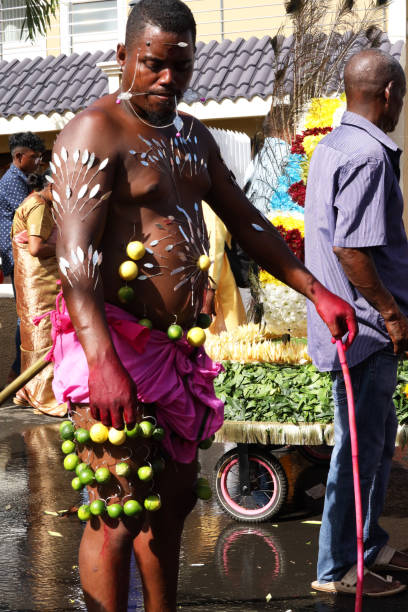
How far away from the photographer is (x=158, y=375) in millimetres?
2527

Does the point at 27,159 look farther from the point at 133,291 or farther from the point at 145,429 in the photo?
the point at 145,429

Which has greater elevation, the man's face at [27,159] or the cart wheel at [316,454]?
the man's face at [27,159]

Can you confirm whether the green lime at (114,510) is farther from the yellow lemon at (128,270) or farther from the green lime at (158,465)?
the yellow lemon at (128,270)

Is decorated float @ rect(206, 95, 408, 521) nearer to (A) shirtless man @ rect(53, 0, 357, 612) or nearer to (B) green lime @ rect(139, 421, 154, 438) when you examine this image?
(A) shirtless man @ rect(53, 0, 357, 612)

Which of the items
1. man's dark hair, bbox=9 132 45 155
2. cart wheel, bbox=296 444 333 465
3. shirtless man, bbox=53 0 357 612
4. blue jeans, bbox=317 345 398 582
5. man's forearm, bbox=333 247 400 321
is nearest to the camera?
shirtless man, bbox=53 0 357 612

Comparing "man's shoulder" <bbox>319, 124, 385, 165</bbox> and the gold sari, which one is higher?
"man's shoulder" <bbox>319, 124, 385, 165</bbox>

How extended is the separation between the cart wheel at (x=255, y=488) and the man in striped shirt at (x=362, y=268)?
34.0 inches

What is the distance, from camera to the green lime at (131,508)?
242 cm

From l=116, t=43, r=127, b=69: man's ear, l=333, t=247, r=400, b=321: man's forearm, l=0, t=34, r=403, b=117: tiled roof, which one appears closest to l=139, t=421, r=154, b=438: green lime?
l=116, t=43, r=127, b=69: man's ear

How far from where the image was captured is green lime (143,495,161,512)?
8.14 feet

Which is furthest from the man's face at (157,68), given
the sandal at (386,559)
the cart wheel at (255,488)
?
the cart wheel at (255,488)

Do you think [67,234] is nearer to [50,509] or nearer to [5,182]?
[50,509]

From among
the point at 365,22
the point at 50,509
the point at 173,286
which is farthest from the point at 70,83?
the point at 173,286

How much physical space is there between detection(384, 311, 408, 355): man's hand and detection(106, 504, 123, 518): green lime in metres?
1.38
